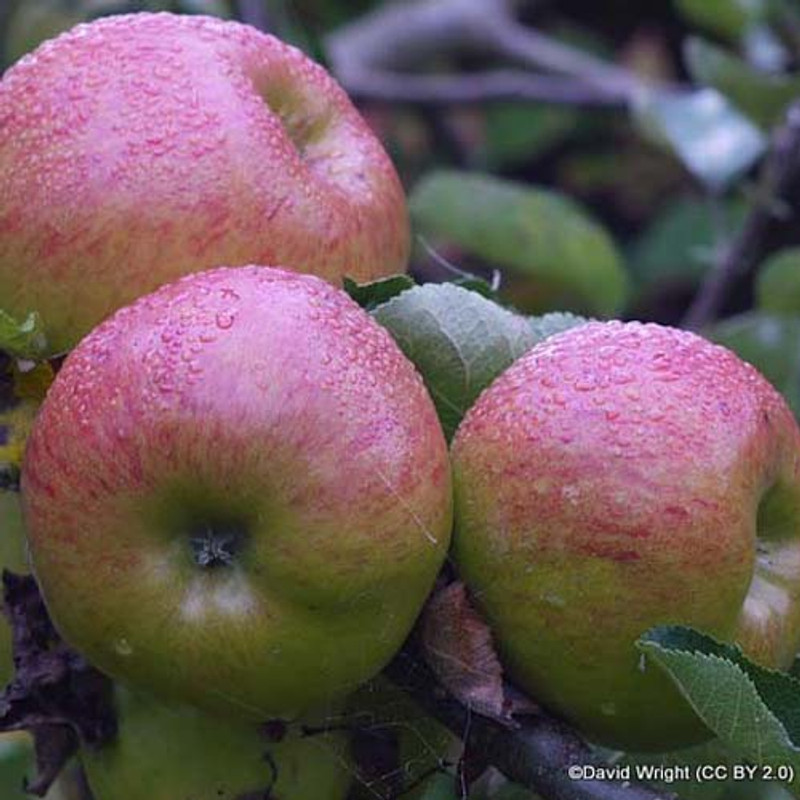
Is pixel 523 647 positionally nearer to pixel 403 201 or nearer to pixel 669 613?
pixel 669 613

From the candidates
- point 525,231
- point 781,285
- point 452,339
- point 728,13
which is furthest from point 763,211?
point 452,339

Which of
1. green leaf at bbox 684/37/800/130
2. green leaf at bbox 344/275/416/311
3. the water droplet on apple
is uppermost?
the water droplet on apple

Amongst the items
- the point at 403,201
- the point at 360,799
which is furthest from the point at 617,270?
the point at 360,799

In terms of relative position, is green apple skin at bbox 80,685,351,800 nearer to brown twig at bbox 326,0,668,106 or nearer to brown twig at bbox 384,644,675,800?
brown twig at bbox 384,644,675,800

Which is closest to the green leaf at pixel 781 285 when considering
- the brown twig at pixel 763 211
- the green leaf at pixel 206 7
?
the brown twig at pixel 763 211

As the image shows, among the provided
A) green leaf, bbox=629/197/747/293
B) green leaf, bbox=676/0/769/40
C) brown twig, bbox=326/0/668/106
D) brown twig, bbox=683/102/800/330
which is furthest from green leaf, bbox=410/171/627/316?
green leaf, bbox=629/197/747/293

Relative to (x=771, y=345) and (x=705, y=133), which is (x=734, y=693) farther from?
(x=705, y=133)

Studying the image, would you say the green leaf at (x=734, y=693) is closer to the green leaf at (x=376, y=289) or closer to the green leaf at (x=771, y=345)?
the green leaf at (x=376, y=289)
